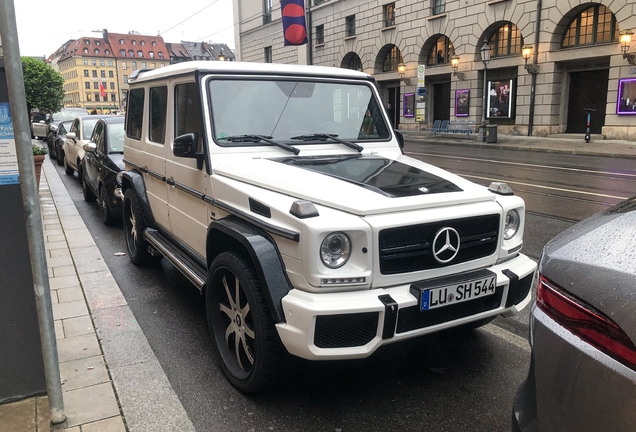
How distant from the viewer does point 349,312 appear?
268cm

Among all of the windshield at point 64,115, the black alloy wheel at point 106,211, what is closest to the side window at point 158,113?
the black alloy wheel at point 106,211

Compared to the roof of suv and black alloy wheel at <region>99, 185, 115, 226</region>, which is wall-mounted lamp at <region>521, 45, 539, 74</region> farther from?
the roof of suv

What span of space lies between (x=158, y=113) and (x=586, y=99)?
24.5 metres


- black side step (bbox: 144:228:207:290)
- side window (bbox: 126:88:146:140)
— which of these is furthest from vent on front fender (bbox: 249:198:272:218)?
side window (bbox: 126:88:146:140)

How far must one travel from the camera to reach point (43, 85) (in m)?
49.0

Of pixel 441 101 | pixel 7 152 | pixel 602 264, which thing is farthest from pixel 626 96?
pixel 7 152

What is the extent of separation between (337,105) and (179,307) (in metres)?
2.35

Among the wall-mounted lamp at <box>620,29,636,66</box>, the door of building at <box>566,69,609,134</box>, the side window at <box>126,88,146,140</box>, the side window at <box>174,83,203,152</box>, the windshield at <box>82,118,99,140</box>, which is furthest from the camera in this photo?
the door of building at <box>566,69,609,134</box>

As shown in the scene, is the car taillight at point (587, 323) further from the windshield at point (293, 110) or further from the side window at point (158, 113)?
the side window at point (158, 113)

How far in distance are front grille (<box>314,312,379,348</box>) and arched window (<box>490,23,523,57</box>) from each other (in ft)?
89.1

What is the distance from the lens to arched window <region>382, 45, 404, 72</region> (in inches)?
1366

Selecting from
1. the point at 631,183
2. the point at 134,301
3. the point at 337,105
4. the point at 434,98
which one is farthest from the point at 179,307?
the point at 434,98

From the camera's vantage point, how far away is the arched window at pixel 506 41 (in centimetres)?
2656

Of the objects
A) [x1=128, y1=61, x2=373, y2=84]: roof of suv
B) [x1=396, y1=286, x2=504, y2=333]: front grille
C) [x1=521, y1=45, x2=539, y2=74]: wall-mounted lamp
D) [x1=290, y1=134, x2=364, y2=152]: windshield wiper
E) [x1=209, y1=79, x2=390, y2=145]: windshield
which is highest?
[x1=521, y1=45, x2=539, y2=74]: wall-mounted lamp
